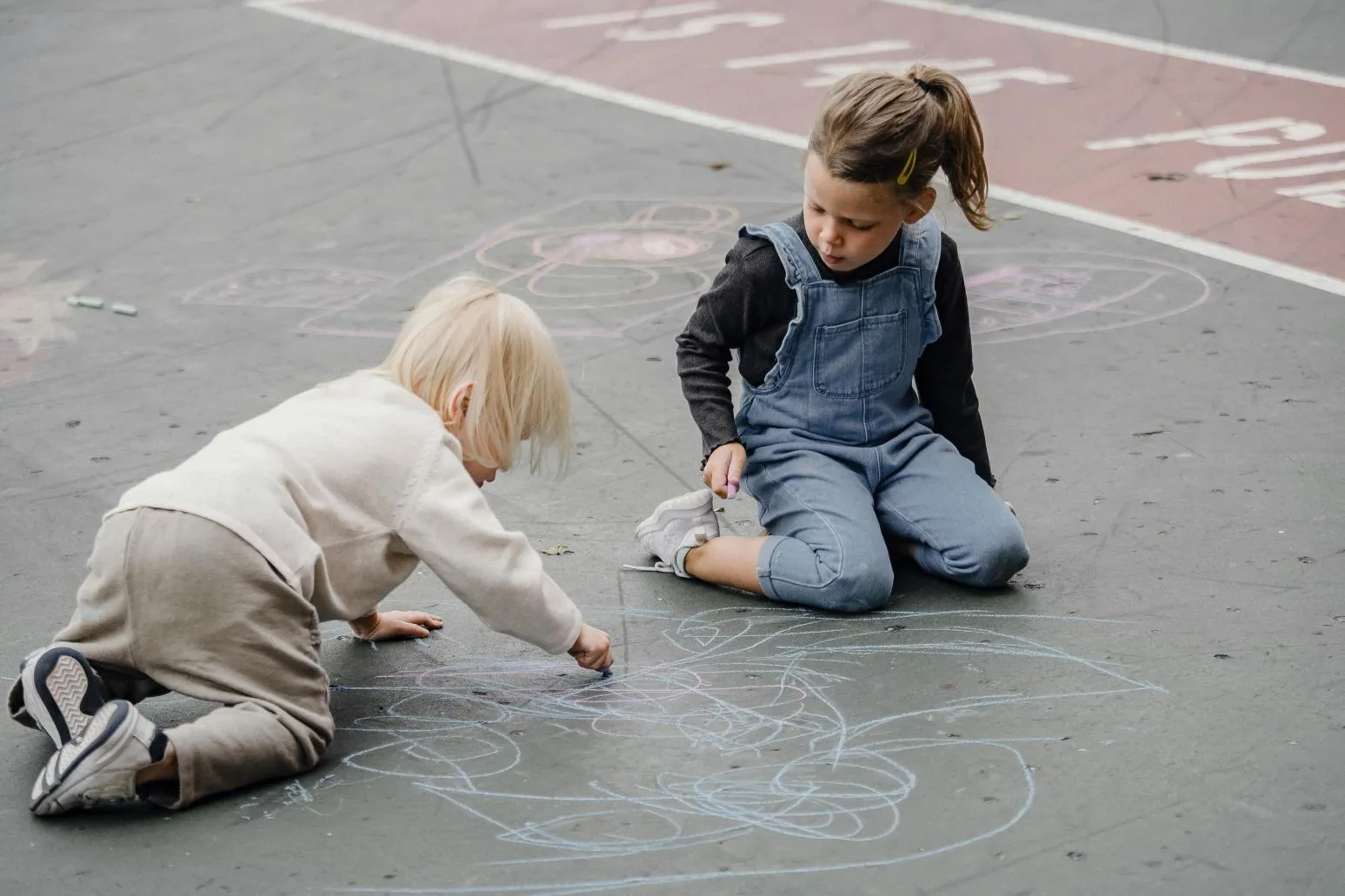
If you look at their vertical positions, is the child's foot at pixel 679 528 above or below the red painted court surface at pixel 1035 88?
below

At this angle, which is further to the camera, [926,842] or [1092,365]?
[1092,365]

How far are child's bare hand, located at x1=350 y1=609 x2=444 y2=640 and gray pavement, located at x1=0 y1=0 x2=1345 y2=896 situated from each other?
0.12 ft

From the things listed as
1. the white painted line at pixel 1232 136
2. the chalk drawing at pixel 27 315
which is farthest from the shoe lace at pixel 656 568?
the white painted line at pixel 1232 136

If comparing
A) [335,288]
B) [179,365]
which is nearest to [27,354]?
[179,365]

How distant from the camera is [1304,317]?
434cm

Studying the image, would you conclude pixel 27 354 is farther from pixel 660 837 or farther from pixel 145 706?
pixel 660 837

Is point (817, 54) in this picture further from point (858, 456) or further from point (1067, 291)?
point (858, 456)

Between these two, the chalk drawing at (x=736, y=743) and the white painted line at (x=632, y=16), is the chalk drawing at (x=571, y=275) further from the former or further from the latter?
the white painted line at (x=632, y=16)

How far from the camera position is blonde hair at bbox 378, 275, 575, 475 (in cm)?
267

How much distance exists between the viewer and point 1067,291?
4621 mm

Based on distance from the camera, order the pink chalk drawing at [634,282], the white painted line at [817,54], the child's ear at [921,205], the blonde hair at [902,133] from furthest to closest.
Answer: the white painted line at [817,54] < the pink chalk drawing at [634,282] < the child's ear at [921,205] < the blonde hair at [902,133]

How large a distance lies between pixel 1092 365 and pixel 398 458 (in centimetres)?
215

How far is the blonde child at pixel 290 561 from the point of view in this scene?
2.37m

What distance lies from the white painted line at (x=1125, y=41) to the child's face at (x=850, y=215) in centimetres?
421
